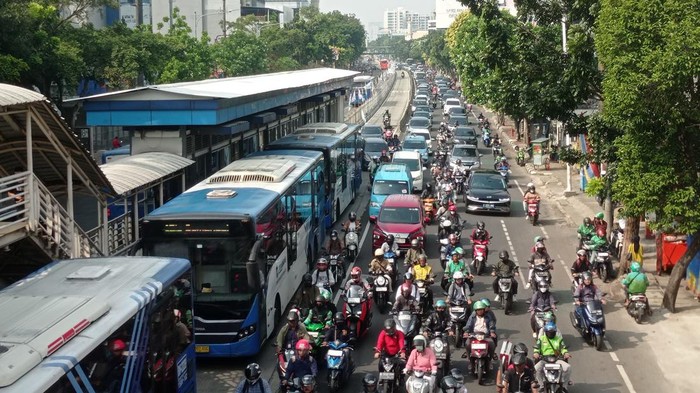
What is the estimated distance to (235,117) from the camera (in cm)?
2333

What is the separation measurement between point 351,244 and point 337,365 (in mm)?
9780

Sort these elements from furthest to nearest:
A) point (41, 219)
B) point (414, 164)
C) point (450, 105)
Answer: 1. point (450, 105)
2. point (414, 164)
3. point (41, 219)

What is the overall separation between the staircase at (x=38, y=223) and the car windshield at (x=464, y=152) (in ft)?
87.1

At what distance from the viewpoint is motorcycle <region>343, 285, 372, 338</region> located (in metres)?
16.3

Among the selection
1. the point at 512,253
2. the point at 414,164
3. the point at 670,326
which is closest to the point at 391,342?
the point at 670,326

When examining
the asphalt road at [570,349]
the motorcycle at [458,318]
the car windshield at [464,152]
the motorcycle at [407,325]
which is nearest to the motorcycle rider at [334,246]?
the asphalt road at [570,349]

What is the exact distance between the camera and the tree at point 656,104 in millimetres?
15906

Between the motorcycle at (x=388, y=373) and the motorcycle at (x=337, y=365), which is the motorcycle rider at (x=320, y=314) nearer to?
the motorcycle at (x=337, y=365)

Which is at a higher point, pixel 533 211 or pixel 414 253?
pixel 414 253

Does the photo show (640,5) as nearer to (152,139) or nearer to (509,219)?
(152,139)

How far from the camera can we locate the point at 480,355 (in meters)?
14.1

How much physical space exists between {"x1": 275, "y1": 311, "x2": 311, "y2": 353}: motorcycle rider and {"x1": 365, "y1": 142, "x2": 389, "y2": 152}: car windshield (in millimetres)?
29296

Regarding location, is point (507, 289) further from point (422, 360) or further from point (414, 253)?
point (422, 360)

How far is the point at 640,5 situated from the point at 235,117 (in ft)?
35.1
